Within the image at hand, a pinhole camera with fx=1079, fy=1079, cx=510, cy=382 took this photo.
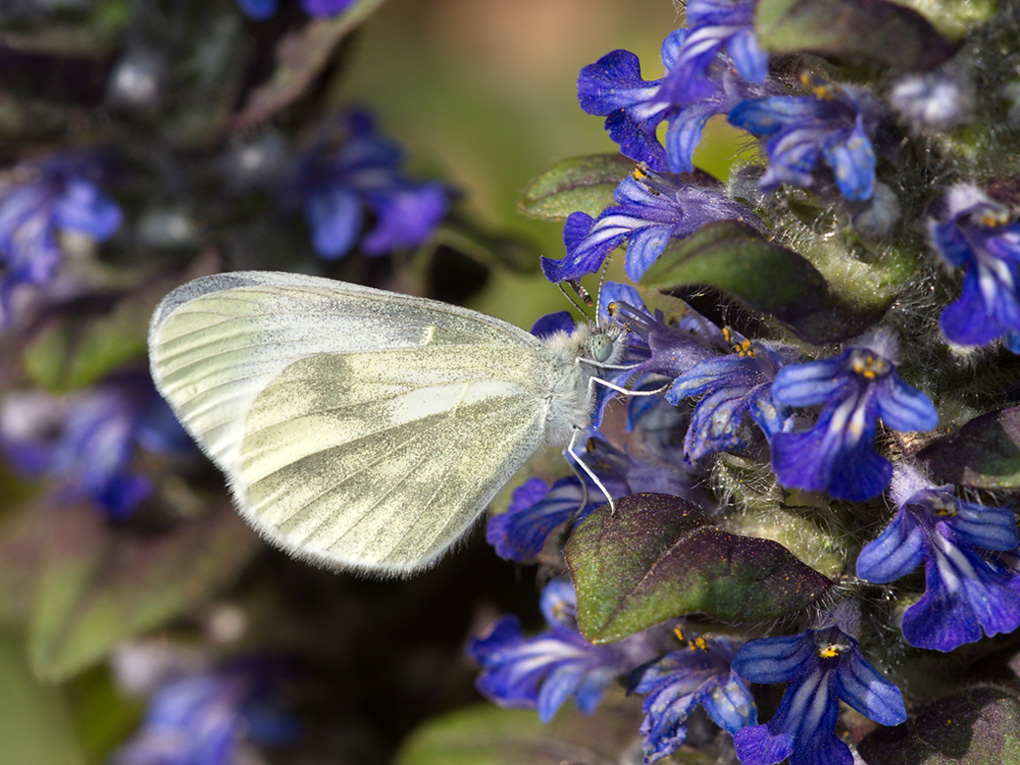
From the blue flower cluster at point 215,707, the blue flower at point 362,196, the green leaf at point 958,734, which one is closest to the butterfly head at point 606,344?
the green leaf at point 958,734

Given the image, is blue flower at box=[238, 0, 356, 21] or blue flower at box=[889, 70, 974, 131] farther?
blue flower at box=[238, 0, 356, 21]

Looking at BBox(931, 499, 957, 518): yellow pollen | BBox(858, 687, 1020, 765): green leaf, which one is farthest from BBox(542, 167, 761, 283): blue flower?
BBox(858, 687, 1020, 765): green leaf

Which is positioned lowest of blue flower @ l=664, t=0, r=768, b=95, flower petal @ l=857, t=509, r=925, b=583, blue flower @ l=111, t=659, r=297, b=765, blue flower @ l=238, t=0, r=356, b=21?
blue flower @ l=111, t=659, r=297, b=765

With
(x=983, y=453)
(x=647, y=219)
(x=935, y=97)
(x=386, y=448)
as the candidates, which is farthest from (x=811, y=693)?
(x=386, y=448)

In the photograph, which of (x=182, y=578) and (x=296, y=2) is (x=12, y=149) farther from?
(x=182, y=578)

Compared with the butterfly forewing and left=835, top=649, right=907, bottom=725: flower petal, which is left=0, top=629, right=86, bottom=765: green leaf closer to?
the butterfly forewing

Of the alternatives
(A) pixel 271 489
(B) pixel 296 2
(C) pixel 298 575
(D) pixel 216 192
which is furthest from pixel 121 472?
(B) pixel 296 2
